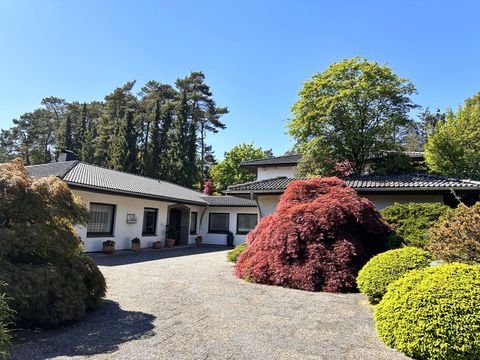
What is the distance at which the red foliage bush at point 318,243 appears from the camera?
7848mm

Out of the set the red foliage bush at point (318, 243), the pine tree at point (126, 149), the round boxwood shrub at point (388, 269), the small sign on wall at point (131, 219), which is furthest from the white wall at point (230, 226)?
the pine tree at point (126, 149)

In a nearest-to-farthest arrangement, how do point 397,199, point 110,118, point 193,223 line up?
point 397,199 < point 193,223 < point 110,118

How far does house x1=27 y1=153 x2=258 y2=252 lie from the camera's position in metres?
13.6

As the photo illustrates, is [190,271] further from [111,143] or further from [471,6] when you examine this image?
[111,143]

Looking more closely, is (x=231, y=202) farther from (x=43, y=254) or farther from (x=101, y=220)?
(x=43, y=254)

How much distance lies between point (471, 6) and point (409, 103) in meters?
5.89

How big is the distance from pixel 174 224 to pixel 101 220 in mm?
6208

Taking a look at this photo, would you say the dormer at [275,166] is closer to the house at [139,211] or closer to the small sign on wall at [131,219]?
the house at [139,211]

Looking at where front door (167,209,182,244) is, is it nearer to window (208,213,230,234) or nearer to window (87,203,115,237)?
window (208,213,230,234)

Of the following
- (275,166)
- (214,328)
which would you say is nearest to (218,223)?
(275,166)

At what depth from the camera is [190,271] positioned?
33.3 feet

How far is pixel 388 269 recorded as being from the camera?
6129 mm

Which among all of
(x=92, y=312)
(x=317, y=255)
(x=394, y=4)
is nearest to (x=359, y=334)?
(x=317, y=255)

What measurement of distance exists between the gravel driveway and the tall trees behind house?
2802 centimetres
